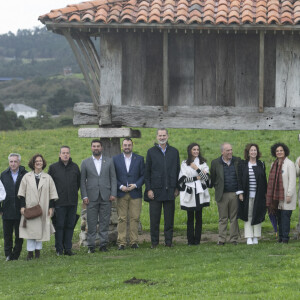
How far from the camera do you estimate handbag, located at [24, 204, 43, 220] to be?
13188 mm

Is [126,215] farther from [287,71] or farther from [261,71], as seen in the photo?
[287,71]

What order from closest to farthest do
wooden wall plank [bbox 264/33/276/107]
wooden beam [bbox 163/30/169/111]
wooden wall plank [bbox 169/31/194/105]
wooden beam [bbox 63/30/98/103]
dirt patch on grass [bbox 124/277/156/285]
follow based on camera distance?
dirt patch on grass [bbox 124/277/156/285] < wooden beam [bbox 163/30/169/111] < wooden beam [bbox 63/30/98/103] < wooden wall plank [bbox 264/33/276/107] < wooden wall plank [bbox 169/31/194/105]

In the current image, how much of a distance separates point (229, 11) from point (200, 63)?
118 centimetres

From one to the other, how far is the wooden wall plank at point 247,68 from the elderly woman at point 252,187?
1475 millimetres

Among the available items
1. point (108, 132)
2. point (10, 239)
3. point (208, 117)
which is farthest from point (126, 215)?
point (208, 117)

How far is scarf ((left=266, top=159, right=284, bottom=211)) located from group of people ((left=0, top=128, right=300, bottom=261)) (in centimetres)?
2

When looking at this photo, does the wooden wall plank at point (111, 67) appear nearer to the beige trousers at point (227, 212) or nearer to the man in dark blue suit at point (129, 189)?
the man in dark blue suit at point (129, 189)

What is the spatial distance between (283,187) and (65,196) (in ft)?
13.1

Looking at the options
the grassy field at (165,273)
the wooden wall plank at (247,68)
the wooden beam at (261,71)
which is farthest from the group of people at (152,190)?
the wooden wall plank at (247,68)

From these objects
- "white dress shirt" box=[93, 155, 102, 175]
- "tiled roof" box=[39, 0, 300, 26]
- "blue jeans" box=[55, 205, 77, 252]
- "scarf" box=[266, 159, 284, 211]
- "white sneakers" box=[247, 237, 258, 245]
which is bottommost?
"white sneakers" box=[247, 237, 258, 245]

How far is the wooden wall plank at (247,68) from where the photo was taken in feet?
49.4

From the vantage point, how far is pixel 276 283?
9.60 m

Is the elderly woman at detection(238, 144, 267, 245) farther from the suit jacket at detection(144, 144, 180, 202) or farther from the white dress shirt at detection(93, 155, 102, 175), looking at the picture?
the white dress shirt at detection(93, 155, 102, 175)

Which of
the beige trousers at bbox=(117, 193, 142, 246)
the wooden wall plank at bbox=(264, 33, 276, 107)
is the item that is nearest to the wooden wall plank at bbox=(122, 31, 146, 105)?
the beige trousers at bbox=(117, 193, 142, 246)
